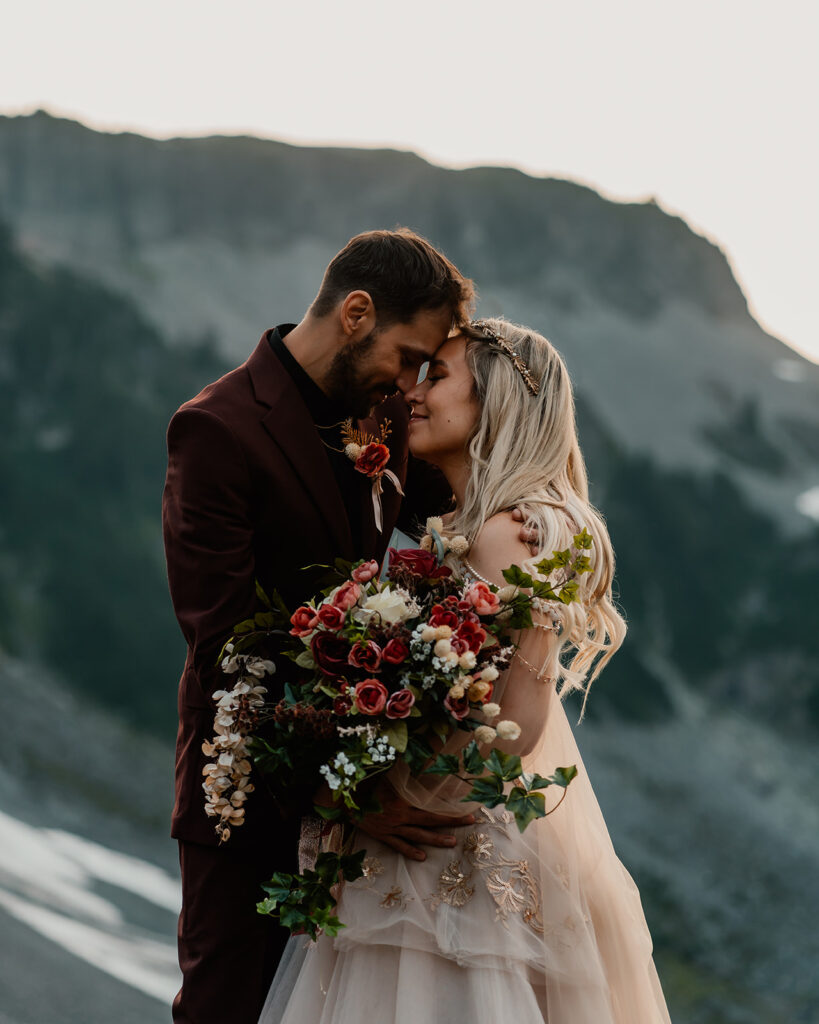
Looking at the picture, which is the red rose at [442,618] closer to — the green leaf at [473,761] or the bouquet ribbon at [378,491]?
the green leaf at [473,761]

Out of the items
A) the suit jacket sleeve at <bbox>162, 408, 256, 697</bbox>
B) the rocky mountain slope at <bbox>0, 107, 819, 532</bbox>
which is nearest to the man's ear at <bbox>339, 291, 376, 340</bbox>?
the suit jacket sleeve at <bbox>162, 408, 256, 697</bbox>

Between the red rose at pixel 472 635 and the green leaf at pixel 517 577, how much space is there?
165mm

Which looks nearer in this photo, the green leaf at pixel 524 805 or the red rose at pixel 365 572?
the green leaf at pixel 524 805

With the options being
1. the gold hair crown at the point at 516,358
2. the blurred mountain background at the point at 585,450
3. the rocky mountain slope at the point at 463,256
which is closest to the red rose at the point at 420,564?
the gold hair crown at the point at 516,358

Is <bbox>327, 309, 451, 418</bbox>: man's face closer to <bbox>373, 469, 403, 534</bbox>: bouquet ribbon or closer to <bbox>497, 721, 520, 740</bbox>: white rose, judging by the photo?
<bbox>373, 469, 403, 534</bbox>: bouquet ribbon

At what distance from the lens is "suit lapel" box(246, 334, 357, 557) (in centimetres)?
306

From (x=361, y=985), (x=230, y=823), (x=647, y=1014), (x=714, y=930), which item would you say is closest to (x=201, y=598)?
(x=230, y=823)

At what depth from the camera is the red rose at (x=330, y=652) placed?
247 cm

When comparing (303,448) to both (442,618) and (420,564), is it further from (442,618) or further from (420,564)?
(442,618)

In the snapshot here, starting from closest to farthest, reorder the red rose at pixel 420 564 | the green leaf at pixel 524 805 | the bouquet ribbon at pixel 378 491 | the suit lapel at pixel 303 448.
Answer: the green leaf at pixel 524 805, the red rose at pixel 420 564, the suit lapel at pixel 303 448, the bouquet ribbon at pixel 378 491

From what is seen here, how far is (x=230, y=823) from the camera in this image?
280 cm

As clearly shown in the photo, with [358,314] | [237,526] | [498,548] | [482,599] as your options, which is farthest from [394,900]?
[358,314]

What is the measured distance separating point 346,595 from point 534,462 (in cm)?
82

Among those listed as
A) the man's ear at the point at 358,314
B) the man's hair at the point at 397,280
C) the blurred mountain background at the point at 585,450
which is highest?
the man's hair at the point at 397,280
